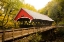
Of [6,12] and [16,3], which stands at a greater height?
[16,3]

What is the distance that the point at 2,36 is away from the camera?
11625 mm

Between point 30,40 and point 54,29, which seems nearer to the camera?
point 30,40

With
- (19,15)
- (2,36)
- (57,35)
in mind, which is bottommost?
(57,35)

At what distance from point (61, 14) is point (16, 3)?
2865 centimetres

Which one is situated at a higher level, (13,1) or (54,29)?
(13,1)

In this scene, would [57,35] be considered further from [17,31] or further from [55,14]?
[17,31]

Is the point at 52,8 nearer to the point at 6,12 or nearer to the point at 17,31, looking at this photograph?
the point at 6,12

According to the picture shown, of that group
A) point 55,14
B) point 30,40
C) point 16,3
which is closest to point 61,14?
point 55,14

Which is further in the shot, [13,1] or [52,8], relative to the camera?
[52,8]


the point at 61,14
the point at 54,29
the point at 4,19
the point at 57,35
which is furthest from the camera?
the point at 61,14

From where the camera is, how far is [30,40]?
2292 cm

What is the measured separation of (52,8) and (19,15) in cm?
2856

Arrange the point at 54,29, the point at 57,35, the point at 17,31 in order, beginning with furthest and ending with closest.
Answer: the point at 54,29 < the point at 57,35 < the point at 17,31

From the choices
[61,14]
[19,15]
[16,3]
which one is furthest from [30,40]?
[61,14]
